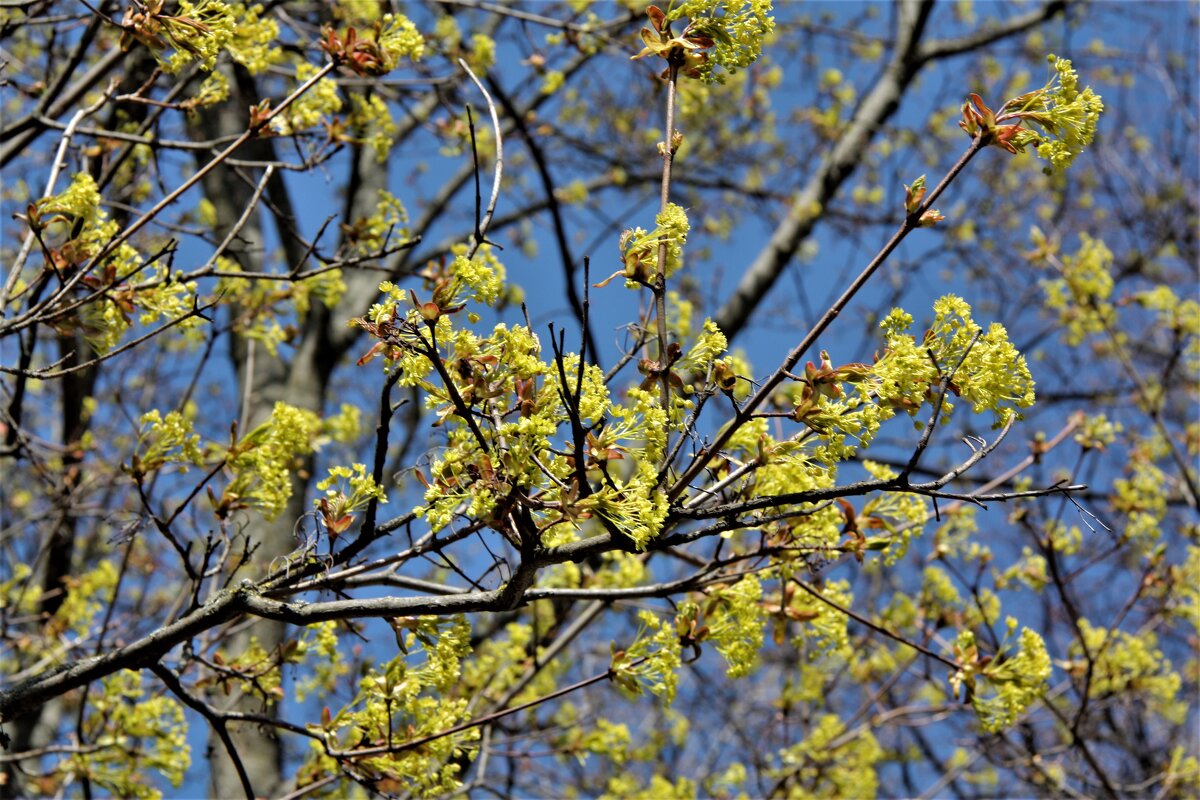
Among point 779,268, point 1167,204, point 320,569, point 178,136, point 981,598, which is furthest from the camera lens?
point 1167,204

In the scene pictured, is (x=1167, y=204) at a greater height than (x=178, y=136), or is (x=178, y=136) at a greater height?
(x=1167, y=204)

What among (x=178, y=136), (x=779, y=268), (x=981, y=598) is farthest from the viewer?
(x=779, y=268)

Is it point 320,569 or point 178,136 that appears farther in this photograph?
point 178,136

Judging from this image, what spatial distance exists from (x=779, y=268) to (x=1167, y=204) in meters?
4.14

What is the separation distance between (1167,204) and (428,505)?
29.7 ft

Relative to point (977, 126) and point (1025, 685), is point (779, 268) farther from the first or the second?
point (977, 126)

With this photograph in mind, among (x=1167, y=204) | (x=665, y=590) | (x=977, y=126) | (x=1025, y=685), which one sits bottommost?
(x=1025, y=685)

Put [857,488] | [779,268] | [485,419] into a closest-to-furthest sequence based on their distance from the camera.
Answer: [857,488], [485,419], [779,268]

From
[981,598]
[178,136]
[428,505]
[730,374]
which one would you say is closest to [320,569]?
[428,505]

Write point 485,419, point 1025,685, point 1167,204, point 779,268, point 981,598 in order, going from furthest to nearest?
point 1167,204, point 779,268, point 981,598, point 1025,685, point 485,419

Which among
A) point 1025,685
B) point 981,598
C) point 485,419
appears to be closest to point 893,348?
point 485,419

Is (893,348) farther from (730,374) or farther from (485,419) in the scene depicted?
(485,419)

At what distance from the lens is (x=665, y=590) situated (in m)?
A: 2.51

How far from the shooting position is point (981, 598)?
4.19m
